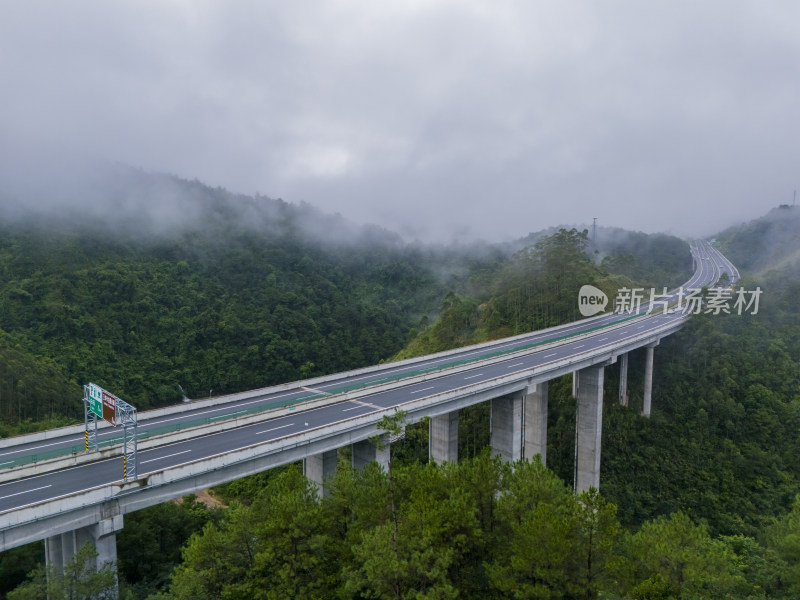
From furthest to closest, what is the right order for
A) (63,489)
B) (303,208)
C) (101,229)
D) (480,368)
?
1. (303,208)
2. (101,229)
3. (480,368)
4. (63,489)

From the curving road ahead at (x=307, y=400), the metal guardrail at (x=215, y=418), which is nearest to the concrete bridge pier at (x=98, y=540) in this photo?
the curving road ahead at (x=307, y=400)

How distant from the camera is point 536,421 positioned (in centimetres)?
4031

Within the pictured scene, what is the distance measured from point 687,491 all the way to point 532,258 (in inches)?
1861

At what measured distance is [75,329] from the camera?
226 ft

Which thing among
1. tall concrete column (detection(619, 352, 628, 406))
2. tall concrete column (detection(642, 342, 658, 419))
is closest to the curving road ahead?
tall concrete column (detection(642, 342, 658, 419))

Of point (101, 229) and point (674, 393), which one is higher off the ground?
point (101, 229)

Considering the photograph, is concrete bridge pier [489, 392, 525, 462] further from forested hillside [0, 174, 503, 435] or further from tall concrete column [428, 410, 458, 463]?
forested hillside [0, 174, 503, 435]

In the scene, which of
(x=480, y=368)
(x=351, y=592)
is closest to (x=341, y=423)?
(x=351, y=592)

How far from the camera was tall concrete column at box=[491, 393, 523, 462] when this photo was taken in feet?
116

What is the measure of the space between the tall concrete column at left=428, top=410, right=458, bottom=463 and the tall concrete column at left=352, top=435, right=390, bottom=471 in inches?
290

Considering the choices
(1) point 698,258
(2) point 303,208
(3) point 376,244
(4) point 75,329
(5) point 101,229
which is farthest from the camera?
(2) point 303,208

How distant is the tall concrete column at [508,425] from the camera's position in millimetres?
35469

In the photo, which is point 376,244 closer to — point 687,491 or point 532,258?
point 532,258

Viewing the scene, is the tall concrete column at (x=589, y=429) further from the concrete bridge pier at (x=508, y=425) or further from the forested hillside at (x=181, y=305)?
the forested hillside at (x=181, y=305)
